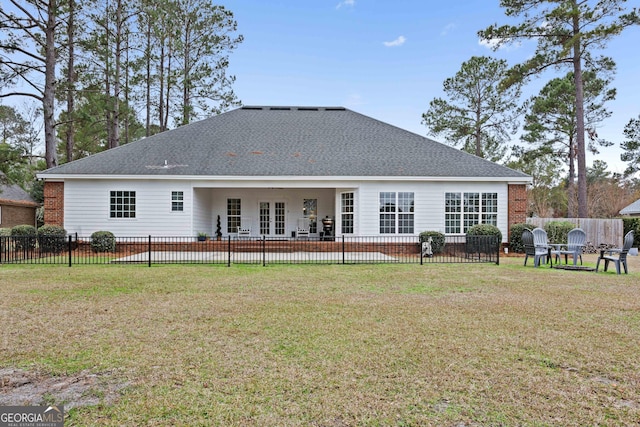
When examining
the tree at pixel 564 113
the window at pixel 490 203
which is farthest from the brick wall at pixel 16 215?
the tree at pixel 564 113

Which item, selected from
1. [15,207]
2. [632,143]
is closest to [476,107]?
[632,143]

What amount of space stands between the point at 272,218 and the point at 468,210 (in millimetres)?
9861

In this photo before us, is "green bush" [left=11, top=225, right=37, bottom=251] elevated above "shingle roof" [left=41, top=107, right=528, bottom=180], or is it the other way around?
"shingle roof" [left=41, top=107, right=528, bottom=180]

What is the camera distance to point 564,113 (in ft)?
90.8

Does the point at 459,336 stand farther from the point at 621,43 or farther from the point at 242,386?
the point at 621,43

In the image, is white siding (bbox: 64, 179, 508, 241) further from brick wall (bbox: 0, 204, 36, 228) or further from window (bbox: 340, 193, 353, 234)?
brick wall (bbox: 0, 204, 36, 228)

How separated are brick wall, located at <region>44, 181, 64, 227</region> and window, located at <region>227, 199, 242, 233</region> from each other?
7458mm

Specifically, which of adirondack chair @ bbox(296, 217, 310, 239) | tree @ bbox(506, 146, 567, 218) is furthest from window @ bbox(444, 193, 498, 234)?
tree @ bbox(506, 146, 567, 218)

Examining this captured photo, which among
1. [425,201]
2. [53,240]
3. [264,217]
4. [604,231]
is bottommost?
[53,240]

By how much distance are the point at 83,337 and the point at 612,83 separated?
110 ft

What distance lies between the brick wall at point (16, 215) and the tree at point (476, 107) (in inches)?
1134

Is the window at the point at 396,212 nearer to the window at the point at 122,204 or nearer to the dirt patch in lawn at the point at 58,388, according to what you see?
the window at the point at 122,204

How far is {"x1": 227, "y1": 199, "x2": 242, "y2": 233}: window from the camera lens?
2067cm

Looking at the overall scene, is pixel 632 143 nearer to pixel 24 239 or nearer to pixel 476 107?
pixel 476 107
